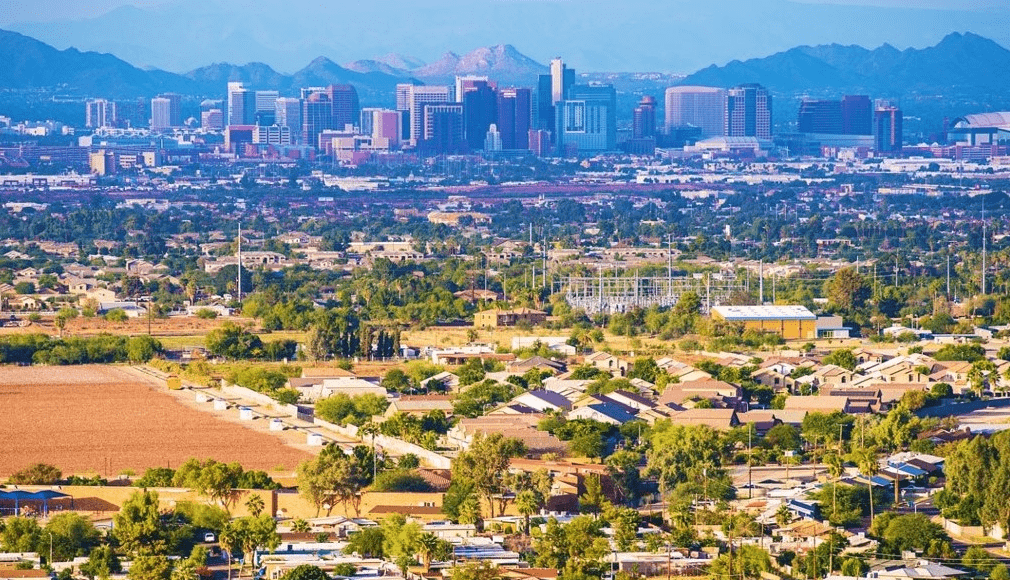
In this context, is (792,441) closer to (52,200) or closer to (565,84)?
(52,200)

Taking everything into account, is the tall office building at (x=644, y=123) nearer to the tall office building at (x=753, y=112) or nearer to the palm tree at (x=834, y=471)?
the tall office building at (x=753, y=112)

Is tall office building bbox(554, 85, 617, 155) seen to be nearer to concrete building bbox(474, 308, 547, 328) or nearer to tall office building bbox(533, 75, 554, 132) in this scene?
tall office building bbox(533, 75, 554, 132)

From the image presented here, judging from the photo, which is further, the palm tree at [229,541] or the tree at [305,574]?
the palm tree at [229,541]

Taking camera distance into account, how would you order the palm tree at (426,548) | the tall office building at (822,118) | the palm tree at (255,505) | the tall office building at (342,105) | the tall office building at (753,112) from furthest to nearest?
the tall office building at (342,105) → the tall office building at (822,118) → the tall office building at (753,112) → the palm tree at (255,505) → the palm tree at (426,548)

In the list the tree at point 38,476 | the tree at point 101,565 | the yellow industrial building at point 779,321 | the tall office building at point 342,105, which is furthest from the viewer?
the tall office building at point 342,105

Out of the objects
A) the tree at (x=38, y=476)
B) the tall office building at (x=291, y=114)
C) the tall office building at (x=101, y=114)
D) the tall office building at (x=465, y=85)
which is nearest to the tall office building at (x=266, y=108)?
the tall office building at (x=291, y=114)

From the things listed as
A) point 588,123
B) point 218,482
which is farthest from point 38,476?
point 588,123

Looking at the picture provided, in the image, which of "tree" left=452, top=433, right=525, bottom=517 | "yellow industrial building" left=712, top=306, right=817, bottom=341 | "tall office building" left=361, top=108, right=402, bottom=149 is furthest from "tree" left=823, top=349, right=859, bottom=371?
"tall office building" left=361, top=108, right=402, bottom=149
